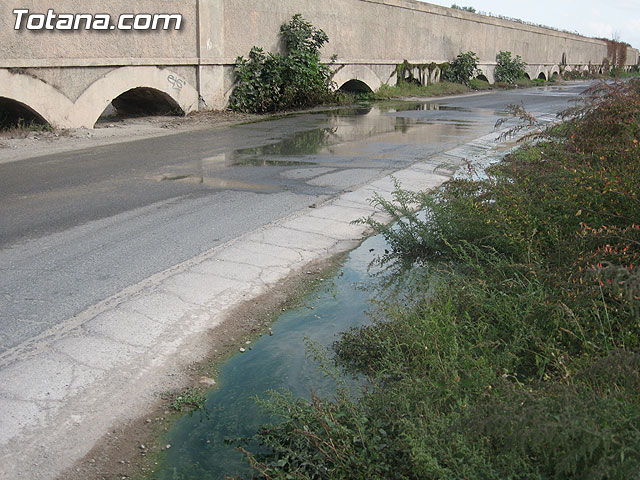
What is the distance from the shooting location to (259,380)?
3635mm

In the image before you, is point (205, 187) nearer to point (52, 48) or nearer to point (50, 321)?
point (50, 321)

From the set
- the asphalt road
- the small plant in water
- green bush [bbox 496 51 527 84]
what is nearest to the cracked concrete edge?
the small plant in water

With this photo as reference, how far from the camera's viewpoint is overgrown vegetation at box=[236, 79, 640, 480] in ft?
7.43

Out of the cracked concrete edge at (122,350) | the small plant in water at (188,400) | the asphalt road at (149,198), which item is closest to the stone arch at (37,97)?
the asphalt road at (149,198)

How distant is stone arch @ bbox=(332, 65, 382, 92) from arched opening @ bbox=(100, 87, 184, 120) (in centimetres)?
798

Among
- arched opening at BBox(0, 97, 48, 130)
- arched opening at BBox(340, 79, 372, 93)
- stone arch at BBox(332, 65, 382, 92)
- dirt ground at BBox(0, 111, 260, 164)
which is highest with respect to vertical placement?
stone arch at BBox(332, 65, 382, 92)

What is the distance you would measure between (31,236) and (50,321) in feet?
6.93

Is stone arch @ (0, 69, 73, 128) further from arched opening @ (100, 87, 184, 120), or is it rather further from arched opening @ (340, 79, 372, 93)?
arched opening @ (340, 79, 372, 93)

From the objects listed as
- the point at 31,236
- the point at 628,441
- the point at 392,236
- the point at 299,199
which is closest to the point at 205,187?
the point at 299,199

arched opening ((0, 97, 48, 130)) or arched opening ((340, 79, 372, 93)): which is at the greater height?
arched opening ((340, 79, 372, 93))

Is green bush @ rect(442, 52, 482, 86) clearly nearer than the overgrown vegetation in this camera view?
No

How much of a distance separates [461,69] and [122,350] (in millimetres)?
32033

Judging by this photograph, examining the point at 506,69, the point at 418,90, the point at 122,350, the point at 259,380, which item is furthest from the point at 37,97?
the point at 506,69

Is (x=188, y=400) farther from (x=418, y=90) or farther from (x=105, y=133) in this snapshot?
(x=418, y=90)
